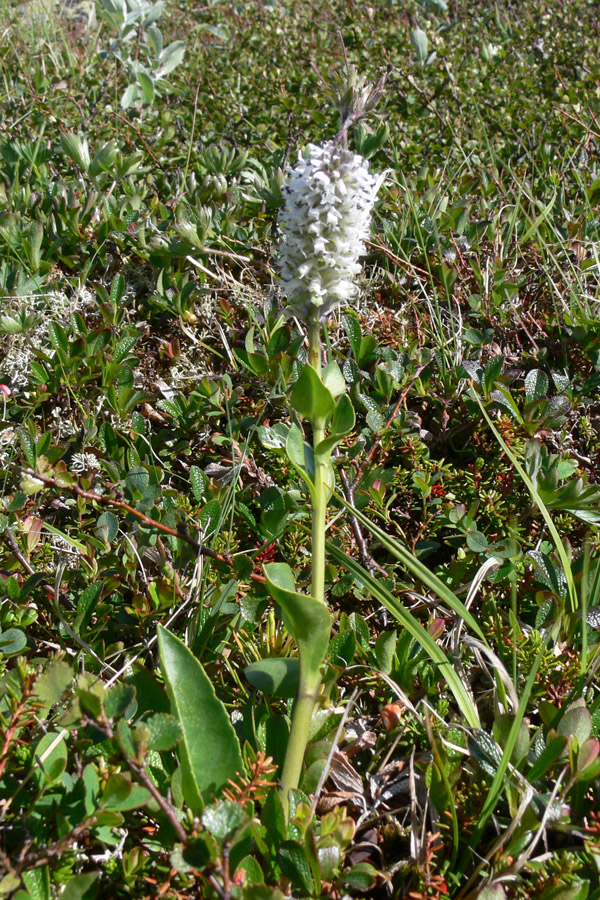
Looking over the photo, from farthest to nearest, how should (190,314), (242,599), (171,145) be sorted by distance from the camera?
1. (171,145)
2. (190,314)
3. (242,599)

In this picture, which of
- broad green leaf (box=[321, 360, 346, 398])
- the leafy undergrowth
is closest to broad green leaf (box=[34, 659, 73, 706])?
the leafy undergrowth

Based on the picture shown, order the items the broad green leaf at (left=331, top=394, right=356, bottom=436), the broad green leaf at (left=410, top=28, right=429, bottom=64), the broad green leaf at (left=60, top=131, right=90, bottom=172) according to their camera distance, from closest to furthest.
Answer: the broad green leaf at (left=331, top=394, right=356, bottom=436) < the broad green leaf at (left=60, top=131, right=90, bottom=172) < the broad green leaf at (left=410, top=28, right=429, bottom=64)

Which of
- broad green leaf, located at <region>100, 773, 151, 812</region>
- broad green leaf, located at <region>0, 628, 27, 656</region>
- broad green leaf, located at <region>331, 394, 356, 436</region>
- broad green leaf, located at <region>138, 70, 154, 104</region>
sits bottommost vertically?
broad green leaf, located at <region>0, 628, 27, 656</region>

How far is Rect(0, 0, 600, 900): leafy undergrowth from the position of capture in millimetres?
1300

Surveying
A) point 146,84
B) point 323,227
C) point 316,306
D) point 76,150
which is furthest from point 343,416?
point 146,84

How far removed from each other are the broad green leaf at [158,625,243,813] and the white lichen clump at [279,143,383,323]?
777 mm

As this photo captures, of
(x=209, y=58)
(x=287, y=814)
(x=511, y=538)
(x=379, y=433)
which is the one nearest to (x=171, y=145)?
(x=209, y=58)

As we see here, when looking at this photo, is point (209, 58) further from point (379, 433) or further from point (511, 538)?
point (511, 538)

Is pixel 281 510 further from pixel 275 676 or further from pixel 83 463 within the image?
pixel 83 463

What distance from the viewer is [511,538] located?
189 centimetres

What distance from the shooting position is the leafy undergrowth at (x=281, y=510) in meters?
1.30

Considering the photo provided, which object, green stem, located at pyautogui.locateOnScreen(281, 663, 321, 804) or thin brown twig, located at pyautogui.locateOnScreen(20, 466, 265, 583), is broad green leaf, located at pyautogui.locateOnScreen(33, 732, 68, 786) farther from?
thin brown twig, located at pyautogui.locateOnScreen(20, 466, 265, 583)

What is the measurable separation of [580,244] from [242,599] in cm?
211

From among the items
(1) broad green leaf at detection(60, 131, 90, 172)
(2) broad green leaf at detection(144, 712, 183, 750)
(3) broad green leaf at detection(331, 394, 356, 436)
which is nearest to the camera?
(2) broad green leaf at detection(144, 712, 183, 750)
